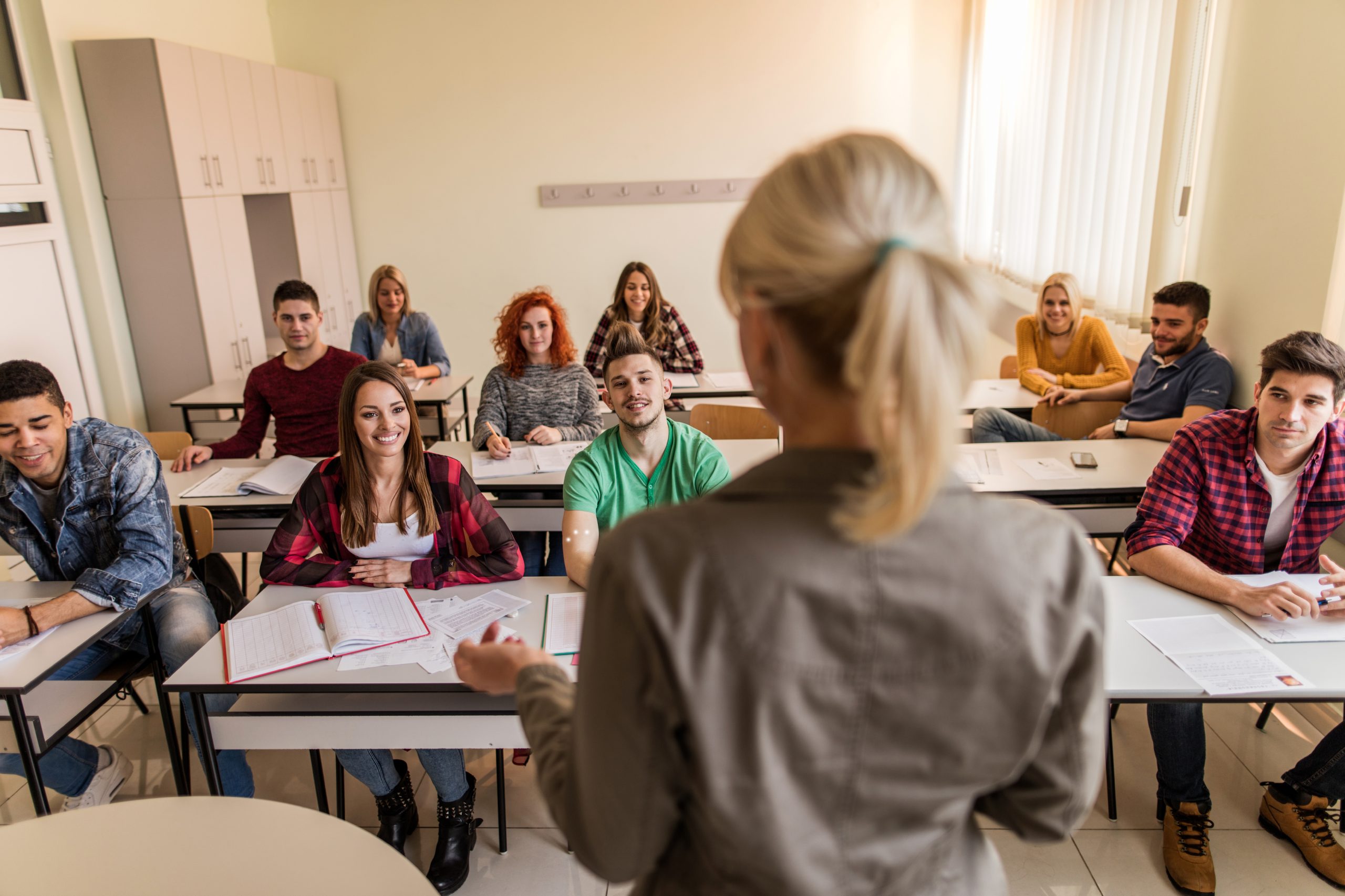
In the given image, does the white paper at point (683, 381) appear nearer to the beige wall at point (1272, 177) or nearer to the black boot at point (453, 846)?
the beige wall at point (1272, 177)

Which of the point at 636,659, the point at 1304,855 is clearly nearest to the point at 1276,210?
the point at 1304,855

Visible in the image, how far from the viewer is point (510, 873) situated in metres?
2.32

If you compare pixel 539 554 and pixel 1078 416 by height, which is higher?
pixel 1078 416

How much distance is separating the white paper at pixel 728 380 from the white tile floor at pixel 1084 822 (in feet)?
7.93

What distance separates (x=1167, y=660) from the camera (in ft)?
6.17

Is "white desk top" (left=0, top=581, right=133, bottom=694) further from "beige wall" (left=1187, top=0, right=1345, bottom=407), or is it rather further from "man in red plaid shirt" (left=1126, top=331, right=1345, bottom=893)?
"beige wall" (left=1187, top=0, right=1345, bottom=407)

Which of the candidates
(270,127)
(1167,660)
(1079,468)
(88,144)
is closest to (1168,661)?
(1167,660)

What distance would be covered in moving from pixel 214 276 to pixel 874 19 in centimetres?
488

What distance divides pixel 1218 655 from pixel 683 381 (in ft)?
10.5

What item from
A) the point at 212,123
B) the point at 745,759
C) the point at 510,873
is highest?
the point at 212,123

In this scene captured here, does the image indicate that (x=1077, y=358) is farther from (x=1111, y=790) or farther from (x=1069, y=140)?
(x=1111, y=790)

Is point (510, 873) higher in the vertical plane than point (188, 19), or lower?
lower

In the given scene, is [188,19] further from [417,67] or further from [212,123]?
[417,67]

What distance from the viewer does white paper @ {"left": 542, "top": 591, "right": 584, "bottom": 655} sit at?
6.54 ft
